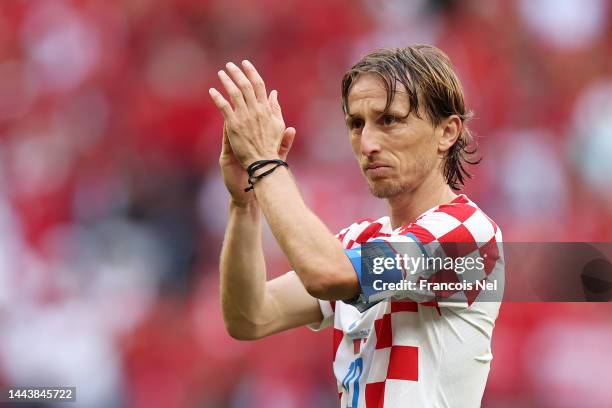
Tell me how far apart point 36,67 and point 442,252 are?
506 centimetres

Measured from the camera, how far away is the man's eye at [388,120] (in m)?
2.61

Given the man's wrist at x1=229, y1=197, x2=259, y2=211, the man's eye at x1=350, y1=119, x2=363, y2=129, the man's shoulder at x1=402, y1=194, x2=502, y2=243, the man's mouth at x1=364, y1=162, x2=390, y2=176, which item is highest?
the man's eye at x1=350, y1=119, x2=363, y2=129

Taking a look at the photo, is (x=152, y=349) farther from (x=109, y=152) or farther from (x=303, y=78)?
(x=303, y=78)

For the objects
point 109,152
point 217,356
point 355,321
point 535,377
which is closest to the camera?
point 355,321

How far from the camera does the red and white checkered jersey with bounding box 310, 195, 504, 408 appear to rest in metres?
2.43

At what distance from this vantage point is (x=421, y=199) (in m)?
2.69

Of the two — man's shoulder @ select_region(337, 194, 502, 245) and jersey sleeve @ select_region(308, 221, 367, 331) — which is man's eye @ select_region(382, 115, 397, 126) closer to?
man's shoulder @ select_region(337, 194, 502, 245)

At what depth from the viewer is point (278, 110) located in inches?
99.5

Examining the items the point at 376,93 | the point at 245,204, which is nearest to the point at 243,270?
the point at 245,204

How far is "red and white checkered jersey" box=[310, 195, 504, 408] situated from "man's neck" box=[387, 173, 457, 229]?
8 centimetres

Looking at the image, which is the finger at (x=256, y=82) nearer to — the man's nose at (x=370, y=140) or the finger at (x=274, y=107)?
the finger at (x=274, y=107)

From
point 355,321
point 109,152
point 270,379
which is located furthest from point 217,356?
point 355,321

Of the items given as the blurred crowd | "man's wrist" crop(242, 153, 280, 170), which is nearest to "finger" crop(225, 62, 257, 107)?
"man's wrist" crop(242, 153, 280, 170)

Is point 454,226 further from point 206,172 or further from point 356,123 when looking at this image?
point 206,172
